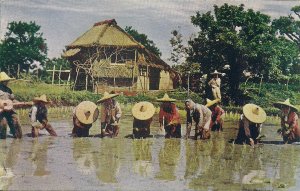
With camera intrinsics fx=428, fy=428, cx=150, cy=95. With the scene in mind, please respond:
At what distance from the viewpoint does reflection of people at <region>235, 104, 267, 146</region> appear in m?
8.30

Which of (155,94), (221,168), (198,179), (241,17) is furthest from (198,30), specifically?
(198,179)

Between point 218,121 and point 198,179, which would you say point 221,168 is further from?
point 218,121

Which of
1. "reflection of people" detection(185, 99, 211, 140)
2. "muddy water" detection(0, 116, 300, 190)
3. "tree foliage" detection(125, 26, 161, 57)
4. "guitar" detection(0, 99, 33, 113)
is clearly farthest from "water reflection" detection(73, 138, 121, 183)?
"tree foliage" detection(125, 26, 161, 57)

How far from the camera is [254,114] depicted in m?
8.41

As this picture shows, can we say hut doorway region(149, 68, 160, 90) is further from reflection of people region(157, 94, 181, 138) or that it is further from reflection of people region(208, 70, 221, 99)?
reflection of people region(157, 94, 181, 138)

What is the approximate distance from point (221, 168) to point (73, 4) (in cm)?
501

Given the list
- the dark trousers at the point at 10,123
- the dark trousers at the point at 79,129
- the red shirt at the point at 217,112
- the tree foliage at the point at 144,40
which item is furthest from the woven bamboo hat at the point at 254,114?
the dark trousers at the point at 10,123


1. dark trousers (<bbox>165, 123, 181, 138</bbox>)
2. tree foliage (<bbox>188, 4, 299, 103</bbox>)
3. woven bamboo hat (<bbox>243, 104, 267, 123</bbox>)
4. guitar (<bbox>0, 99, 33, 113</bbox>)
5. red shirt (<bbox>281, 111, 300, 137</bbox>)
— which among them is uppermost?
tree foliage (<bbox>188, 4, 299, 103</bbox>)

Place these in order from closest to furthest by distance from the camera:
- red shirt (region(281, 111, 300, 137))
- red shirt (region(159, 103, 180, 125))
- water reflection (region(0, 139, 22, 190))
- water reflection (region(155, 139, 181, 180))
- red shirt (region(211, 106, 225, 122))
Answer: water reflection (region(0, 139, 22, 190)), water reflection (region(155, 139, 181, 180)), red shirt (region(281, 111, 300, 137)), red shirt (region(159, 103, 180, 125)), red shirt (region(211, 106, 225, 122))

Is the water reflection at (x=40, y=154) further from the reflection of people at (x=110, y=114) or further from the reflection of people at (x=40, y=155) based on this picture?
the reflection of people at (x=110, y=114)

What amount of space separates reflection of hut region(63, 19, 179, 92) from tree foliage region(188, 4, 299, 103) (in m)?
0.99

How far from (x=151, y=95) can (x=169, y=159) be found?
4003 mm

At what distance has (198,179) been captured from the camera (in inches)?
220

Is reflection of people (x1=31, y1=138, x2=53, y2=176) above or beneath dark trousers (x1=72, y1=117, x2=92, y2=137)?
beneath
